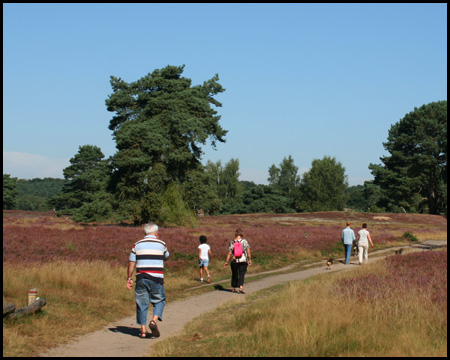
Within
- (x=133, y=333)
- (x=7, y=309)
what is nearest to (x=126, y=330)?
(x=133, y=333)

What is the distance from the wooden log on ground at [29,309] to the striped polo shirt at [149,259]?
7.94 feet

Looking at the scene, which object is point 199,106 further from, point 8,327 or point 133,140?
point 8,327

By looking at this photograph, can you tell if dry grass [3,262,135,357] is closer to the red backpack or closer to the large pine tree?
the red backpack

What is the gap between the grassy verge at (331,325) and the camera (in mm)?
8789

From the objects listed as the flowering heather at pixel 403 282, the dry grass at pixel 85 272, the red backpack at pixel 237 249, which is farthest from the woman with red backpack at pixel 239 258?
the flowering heather at pixel 403 282

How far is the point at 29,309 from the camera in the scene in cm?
1111

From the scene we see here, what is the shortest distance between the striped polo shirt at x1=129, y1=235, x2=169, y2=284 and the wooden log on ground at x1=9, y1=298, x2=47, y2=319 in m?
2.42

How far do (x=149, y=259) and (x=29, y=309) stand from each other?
2774 millimetres

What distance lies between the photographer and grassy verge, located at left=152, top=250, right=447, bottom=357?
8.79 metres

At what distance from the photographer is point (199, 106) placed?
54125 mm

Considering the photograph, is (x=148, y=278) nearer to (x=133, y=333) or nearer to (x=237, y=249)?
(x=133, y=333)

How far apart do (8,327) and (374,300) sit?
7.55m

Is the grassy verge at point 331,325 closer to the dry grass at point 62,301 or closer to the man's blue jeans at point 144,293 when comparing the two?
the man's blue jeans at point 144,293

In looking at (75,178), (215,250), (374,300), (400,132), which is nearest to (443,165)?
(400,132)
